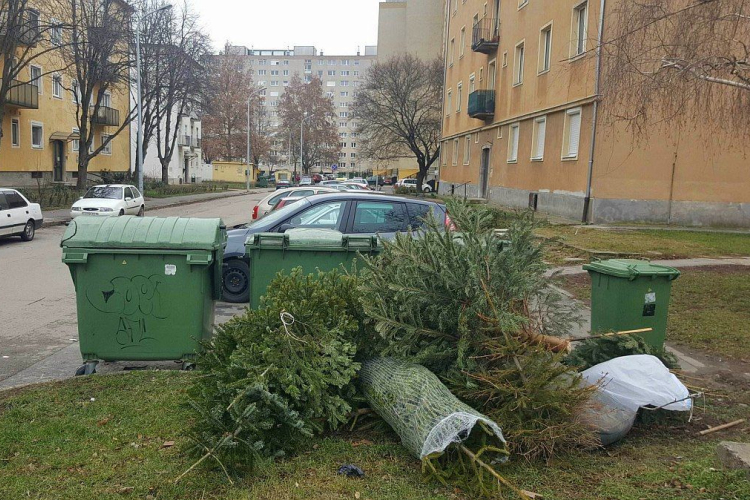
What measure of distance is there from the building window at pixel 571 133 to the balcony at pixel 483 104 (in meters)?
10.3

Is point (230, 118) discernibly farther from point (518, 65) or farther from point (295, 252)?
point (295, 252)

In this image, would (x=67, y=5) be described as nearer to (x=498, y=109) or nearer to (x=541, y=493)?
(x=498, y=109)

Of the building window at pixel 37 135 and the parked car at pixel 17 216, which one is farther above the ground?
the building window at pixel 37 135

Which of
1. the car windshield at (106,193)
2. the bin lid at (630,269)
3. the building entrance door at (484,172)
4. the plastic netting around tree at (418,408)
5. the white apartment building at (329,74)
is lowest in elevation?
the plastic netting around tree at (418,408)

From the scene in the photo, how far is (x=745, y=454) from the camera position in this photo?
3.56m

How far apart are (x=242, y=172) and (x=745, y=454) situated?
265 feet

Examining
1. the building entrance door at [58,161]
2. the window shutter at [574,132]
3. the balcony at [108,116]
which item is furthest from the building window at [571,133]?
the balcony at [108,116]

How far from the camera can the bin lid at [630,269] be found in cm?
568

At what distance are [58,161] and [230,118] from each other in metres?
39.2

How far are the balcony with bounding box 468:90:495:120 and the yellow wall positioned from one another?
51103 mm

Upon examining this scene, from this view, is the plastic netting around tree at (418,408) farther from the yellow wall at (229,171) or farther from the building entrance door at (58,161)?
the yellow wall at (229,171)

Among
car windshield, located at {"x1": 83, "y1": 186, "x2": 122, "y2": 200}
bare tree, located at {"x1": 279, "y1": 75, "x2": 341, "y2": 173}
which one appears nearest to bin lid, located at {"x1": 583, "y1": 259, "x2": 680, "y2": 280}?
car windshield, located at {"x1": 83, "y1": 186, "x2": 122, "y2": 200}

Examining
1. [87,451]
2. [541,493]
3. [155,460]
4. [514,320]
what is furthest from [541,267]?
[87,451]

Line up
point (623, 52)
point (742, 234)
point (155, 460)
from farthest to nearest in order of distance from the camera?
point (742, 234)
point (623, 52)
point (155, 460)
